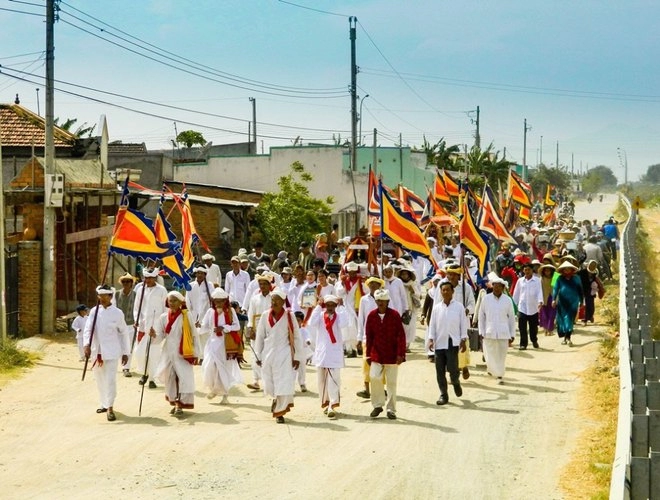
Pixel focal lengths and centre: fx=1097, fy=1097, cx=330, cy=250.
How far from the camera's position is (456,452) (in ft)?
35.4

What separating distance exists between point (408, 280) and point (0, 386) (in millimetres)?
6512

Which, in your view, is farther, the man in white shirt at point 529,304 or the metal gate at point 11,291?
the metal gate at point 11,291

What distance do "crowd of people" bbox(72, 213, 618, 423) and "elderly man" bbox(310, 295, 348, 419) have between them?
14mm

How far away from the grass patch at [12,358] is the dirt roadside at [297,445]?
137cm

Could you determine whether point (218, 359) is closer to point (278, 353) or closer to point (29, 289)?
point (278, 353)

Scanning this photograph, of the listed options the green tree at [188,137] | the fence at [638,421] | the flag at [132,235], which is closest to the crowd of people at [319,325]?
the flag at [132,235]

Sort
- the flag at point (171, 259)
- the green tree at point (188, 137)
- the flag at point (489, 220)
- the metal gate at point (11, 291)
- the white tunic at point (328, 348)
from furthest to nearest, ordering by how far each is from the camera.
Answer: the green tree at point (188, 137)
the flag at point (489, 220)
the metal gate at point (11, 291)
the flag at point (171, 259)
the white tunic at point (328, 348)

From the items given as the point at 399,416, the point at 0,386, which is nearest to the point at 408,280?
the point at 399,416

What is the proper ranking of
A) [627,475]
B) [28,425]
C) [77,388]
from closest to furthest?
[627,475] < [28,425] < [77,388]

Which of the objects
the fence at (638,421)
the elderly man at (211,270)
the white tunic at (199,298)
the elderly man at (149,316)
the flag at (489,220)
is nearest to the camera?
the fence at (638,421)

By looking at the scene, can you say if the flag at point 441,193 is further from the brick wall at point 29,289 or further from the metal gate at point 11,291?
the metal gate at point 11,291

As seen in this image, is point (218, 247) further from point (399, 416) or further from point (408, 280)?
point (399, 416)

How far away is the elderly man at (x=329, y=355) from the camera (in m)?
12.8

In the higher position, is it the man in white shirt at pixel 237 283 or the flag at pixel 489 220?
the flag at pixel 489 220
